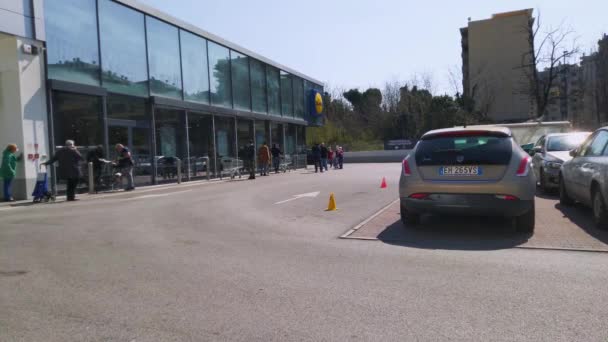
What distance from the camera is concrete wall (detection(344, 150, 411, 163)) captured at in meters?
43.3

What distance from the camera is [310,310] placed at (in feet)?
12.7

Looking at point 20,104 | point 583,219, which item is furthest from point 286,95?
point 583,219

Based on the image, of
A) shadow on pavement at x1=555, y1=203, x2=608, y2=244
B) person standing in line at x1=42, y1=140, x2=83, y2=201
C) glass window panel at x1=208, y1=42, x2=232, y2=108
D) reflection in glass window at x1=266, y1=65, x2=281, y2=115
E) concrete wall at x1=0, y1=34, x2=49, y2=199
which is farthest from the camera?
reflection in glass window at x1=266, y1=65, x2=281, y2=115

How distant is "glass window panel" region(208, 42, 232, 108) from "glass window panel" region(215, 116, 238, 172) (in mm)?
909

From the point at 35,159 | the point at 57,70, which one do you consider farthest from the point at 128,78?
the point at 35,159

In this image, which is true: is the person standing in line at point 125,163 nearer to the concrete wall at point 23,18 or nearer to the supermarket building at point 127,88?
the supermarket building at point 127,88

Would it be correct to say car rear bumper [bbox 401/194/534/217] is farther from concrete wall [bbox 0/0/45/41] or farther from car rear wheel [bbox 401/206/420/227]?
concrete wall [bbox 0/0/45/41]

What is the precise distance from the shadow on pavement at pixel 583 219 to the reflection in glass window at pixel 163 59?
15.0 m

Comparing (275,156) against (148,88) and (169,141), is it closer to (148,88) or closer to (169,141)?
(169,141)

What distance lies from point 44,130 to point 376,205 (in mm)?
10143

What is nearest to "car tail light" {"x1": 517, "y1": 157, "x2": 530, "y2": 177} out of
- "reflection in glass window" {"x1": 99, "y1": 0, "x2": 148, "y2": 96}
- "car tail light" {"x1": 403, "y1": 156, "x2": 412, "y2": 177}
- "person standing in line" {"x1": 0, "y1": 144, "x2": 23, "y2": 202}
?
"car tail light" {"x1": 403, "y1": 156, "x2": 412, "y2": 177}

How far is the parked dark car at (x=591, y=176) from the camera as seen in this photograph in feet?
22.1

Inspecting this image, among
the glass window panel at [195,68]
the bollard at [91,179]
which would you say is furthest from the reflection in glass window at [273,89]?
the bollard at [91,179]

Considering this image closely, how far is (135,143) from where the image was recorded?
18.0 metres
